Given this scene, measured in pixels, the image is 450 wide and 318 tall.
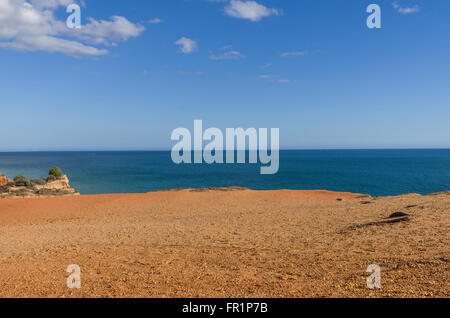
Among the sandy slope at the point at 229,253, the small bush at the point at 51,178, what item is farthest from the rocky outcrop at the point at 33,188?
the sandy slope at the point at 229,253

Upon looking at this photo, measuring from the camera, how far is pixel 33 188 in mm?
31141

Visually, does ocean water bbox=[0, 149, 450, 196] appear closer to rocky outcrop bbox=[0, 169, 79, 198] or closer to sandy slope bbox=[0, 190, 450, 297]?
rocky outcrop bbox=[0, 169, 79, 198]

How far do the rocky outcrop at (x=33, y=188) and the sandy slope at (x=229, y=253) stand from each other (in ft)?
35.5

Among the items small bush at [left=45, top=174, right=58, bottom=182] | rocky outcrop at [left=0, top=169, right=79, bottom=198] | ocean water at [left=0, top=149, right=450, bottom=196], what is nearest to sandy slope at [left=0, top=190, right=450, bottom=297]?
rocky outcrop at [left=0, top=169, right=79, bottom=198]

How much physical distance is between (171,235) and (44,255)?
4574 mm

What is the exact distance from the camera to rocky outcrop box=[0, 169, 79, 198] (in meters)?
27.8

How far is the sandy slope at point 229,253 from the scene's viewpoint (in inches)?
234

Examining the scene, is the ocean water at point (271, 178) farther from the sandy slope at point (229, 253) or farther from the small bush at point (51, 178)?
the sandy slope at point (229, 253)

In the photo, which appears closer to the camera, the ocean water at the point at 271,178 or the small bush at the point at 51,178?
the small bush at the point at 51,178

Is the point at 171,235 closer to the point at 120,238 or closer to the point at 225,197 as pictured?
the point at 120,238

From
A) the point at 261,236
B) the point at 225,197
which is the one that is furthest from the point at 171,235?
the point at 225,197

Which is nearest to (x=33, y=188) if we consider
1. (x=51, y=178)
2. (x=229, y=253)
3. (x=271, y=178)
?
(x=51, y=178)

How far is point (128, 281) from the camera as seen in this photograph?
6605 millimetres

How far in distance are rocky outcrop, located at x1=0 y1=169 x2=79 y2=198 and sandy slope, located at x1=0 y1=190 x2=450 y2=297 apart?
35.5 ft
